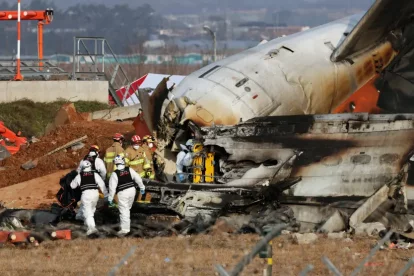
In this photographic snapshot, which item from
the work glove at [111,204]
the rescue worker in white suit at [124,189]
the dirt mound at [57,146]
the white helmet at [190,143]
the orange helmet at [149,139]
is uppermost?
the white helmet at [190,143]

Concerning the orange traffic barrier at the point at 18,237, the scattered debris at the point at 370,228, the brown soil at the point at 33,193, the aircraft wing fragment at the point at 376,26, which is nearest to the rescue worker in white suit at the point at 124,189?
the orange traffic barrier at the point at 18,237

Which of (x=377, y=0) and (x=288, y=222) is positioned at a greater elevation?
(x=377, y=0)

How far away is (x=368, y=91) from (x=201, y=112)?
13.2ft

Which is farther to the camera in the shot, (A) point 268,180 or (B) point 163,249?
(A) point 268,180

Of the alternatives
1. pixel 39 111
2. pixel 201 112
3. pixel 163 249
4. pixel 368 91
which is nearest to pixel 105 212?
pixel 201 112

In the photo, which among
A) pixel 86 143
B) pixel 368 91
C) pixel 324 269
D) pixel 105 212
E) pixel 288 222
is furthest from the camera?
pixel 86 143

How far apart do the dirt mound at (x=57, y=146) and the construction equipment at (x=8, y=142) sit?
4.65 feet

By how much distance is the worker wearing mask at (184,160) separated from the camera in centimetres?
2141

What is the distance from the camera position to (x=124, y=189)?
65.3 ft

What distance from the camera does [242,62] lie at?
2372 centimetres

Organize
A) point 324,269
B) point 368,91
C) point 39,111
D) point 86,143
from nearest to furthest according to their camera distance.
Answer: point 324,269, point 368,91, point 86,143, point 39,111

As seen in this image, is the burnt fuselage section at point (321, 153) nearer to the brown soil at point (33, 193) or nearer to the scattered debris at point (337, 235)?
the scattered debris at point (337, 235)

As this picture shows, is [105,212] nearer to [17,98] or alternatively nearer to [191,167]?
[191,167]

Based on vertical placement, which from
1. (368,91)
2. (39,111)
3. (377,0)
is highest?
(377,0)
